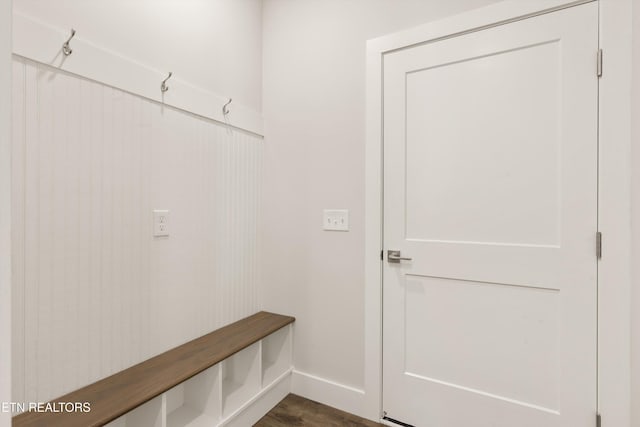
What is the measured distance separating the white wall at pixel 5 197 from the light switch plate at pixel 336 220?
1.60 metres

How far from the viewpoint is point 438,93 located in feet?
5.45

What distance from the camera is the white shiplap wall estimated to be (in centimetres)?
115

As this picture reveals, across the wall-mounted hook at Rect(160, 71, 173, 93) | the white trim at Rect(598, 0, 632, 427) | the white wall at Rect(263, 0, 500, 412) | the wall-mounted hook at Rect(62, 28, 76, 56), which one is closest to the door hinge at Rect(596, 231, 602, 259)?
the white trim at Rect(598, 0, 632, 427)

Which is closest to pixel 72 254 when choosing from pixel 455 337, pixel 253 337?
pixel 253 337

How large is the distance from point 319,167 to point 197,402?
4.66 ft

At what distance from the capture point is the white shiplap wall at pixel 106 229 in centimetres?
115

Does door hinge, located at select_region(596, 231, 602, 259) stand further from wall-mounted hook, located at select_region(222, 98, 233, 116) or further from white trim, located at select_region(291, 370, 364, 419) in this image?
wall-mounted hook, located at select_region(222, 98, 233, 116)

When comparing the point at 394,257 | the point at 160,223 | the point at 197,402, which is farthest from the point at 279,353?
the point at 160,223

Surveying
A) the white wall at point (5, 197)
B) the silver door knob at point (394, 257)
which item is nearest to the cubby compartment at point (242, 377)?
the silver door knob at point (394, 257)

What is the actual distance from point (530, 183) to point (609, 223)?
32cm

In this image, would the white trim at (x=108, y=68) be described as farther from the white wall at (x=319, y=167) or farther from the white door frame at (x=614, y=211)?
the white door frame at (x=614, y=211)

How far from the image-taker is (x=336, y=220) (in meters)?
1.96

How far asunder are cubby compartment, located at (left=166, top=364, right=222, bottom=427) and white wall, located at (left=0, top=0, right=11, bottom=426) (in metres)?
1.27

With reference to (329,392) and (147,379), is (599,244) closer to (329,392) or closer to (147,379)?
(329,392)
